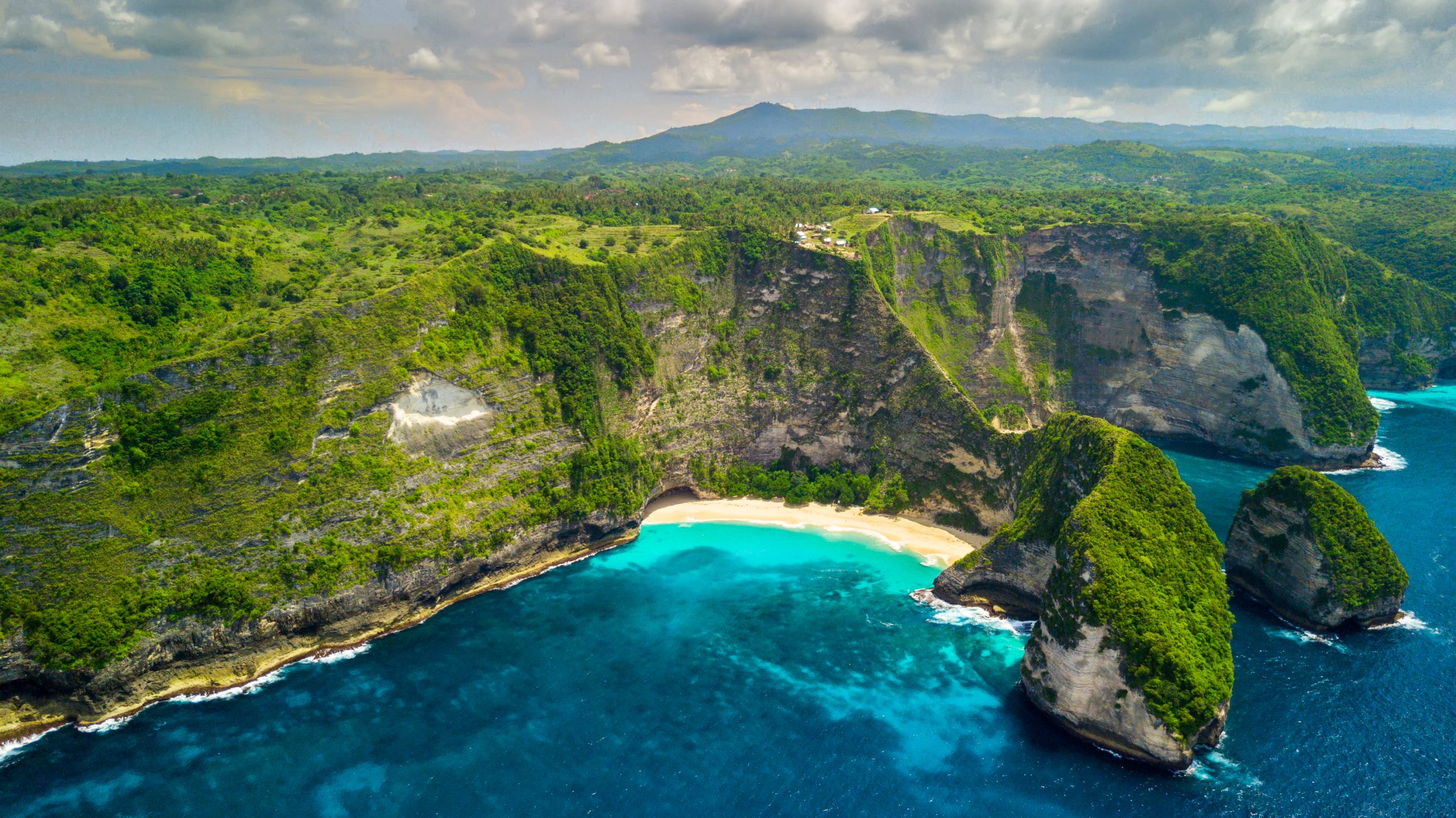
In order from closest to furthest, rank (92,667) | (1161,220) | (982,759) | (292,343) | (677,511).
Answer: (982,759), (92,667), (292,343), (677,511), (1161,220)

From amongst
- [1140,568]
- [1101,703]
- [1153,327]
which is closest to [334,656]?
[1101,703]

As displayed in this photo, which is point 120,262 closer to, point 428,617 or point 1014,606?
point 428,617

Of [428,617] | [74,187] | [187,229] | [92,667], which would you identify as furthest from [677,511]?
[74,187]

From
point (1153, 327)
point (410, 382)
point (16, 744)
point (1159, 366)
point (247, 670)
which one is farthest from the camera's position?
point (1153, 327)

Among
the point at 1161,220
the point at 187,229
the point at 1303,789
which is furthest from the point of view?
the point at 1161,220

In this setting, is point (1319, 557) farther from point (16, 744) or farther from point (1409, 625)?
point (16, 744)

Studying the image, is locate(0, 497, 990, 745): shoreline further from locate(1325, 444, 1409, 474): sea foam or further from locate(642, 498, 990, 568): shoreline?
locate(1325, 444, 1409, 474): sea foam

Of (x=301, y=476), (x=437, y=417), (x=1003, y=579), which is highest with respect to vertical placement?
(x=437, y=417)
